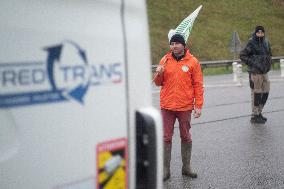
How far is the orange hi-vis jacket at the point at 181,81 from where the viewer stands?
22.8 feet

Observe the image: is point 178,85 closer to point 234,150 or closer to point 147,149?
point 234,150

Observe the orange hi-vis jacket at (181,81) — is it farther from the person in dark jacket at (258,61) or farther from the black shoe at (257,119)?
the black shoe at (257,119)

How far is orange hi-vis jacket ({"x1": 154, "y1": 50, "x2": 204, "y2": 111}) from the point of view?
22.8ft

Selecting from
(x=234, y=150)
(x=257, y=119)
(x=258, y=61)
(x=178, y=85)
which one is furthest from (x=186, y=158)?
(x=257, y=119)

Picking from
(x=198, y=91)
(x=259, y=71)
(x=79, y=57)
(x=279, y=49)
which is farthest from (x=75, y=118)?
(x=279, y=49)

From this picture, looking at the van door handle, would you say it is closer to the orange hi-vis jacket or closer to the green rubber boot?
the orange hi-vis jacket

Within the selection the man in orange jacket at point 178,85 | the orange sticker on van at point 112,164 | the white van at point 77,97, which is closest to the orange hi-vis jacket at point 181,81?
the man in orange jacket at point 178,85

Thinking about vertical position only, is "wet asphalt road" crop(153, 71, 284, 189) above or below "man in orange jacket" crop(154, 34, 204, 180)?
below

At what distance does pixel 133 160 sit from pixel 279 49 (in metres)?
46.9

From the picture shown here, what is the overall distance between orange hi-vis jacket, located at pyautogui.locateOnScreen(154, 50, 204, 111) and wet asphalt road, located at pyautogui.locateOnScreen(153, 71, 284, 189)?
0.92 m

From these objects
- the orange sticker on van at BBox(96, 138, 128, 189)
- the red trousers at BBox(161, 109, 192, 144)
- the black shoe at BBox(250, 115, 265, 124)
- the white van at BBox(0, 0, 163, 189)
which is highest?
the white van at BBox(0, 0, 163, 189)

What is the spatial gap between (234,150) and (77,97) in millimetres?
6630

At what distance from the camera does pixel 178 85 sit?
695 centimetres

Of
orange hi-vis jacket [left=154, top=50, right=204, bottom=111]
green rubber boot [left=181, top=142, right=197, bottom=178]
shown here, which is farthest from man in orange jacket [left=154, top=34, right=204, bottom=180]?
green rubber boot [left=181, top=142, right=197, bottom=178]
